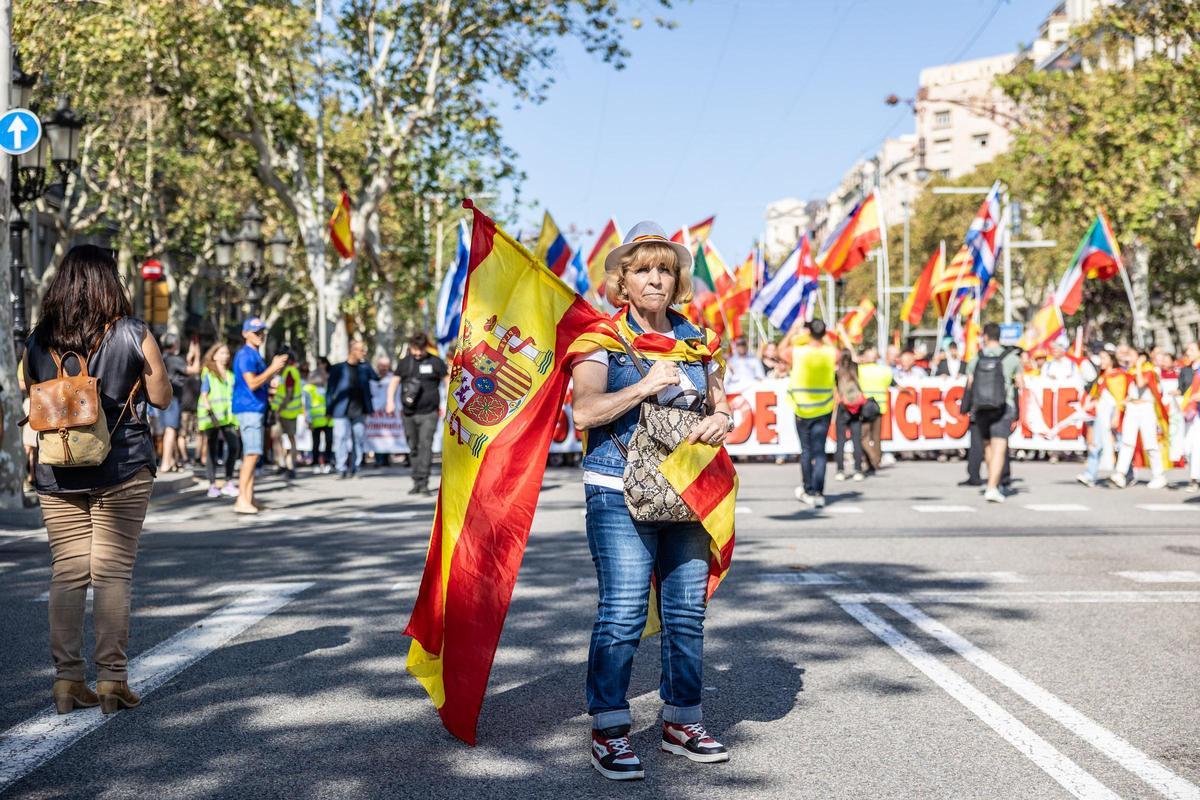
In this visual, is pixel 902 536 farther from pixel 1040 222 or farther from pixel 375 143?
pixel 1040 222

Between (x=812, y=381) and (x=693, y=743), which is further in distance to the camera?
(x=812, y=381)

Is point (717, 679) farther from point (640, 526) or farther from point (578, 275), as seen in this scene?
point (578, 275)

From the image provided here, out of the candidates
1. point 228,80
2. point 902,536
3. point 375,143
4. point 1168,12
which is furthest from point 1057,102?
point 902,536

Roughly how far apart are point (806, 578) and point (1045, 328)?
1926cm

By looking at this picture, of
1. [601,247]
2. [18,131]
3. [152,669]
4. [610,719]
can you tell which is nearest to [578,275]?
[601,247]

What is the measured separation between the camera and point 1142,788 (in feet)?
13.5

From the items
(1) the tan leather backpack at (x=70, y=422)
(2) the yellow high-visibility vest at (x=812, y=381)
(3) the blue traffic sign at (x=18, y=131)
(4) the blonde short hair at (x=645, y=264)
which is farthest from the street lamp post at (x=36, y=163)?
(4) the blonde short hair at (x=645, y=264)

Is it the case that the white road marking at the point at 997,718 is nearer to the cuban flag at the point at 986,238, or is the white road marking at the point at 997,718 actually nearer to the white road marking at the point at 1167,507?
the white road marking at the point at 1167,507

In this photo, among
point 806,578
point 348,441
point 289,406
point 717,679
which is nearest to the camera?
point 717,679

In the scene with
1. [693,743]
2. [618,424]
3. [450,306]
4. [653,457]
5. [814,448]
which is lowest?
[693,743]

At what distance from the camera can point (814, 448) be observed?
13.8 metres

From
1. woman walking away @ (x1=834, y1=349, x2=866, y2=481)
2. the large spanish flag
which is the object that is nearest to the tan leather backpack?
the large spanish flag

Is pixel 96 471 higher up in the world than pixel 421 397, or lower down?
lower down

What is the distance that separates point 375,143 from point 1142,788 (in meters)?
24.7
